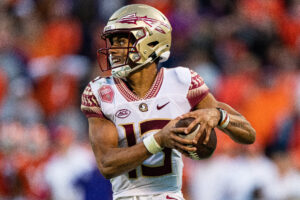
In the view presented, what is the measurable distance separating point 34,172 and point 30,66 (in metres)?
2.44

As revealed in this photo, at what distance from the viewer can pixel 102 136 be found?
3.85 metres

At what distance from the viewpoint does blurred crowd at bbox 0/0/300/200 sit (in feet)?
25.0

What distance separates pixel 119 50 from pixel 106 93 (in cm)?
30

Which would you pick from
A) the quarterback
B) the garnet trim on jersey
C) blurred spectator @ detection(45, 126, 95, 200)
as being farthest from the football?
blurred spectator @ detection(45, 126, 95, 200)

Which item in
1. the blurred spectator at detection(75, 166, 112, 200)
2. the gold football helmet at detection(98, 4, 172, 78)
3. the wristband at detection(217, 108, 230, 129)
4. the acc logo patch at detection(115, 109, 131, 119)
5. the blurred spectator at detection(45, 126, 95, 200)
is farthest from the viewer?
the blurred spectator at detection(45, 126, 95, 200)

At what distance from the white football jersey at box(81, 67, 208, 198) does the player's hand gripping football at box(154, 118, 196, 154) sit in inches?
10.8

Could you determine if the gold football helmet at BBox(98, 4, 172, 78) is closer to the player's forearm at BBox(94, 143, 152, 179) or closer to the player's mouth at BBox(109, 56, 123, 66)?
the player's mouth at BBox(109, 56, 123, 66)

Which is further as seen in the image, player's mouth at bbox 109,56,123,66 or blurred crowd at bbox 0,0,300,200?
blurred crowd at bbox 0,0,300,200

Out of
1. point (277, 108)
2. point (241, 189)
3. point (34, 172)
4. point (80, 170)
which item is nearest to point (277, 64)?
point (277, 108)

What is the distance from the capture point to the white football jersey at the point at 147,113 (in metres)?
3.90

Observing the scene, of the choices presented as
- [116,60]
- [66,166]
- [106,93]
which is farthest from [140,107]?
[66,166]

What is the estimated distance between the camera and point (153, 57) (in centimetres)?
414

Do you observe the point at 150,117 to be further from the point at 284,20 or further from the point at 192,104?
the point at 284,20

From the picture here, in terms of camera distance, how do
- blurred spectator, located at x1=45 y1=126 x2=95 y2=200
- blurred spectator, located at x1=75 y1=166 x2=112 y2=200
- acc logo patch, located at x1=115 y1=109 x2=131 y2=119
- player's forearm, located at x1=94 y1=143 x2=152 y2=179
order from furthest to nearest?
blurred spectator, located at x1=45 y1=126 x2=95 y2=200
blurred spectator, located at x1=75 y1=166 x2=112 y2=200
acc logo patch, located at x1=115 y1=109 x2=131 y2=119
player's forearm, located at x1=94 y1=143 x2=152 y2=179
